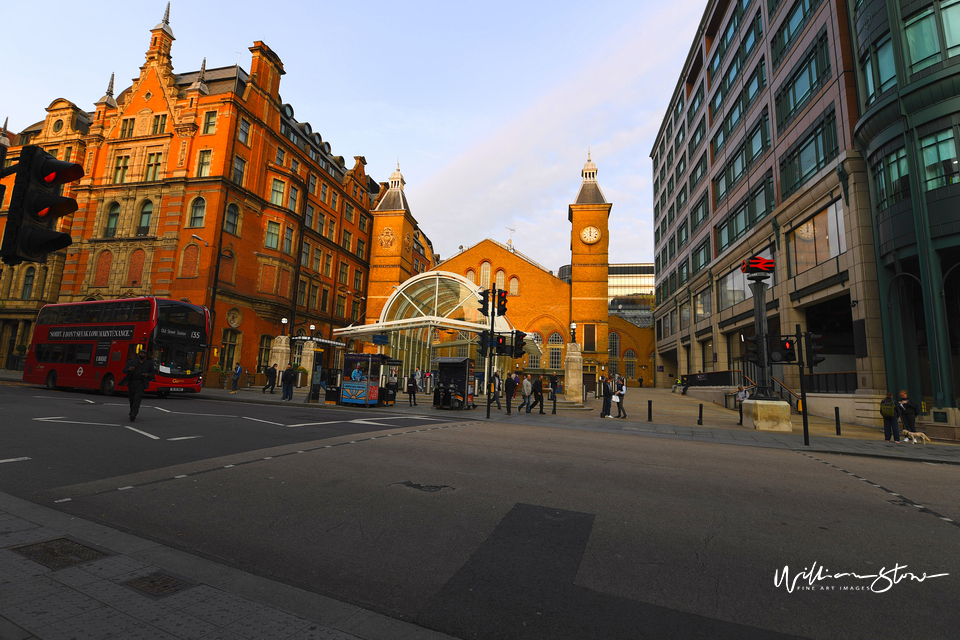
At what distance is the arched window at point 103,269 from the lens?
32125mm

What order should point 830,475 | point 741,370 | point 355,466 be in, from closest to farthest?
1. point 355,466
2. point 830,475
3. point 741,370

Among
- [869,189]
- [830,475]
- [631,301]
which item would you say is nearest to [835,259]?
[869,189]

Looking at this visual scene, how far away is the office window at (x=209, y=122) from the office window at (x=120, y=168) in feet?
22.3

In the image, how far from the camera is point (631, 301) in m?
86.1

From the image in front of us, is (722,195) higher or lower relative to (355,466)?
higher

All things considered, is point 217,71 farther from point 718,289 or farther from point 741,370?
point 741,370

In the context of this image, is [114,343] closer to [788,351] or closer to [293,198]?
[293,198]

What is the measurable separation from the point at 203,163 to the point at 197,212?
3.65m

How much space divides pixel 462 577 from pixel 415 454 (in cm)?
506

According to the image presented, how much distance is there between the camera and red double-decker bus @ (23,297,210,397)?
19234 millimetres

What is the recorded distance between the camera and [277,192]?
120ft

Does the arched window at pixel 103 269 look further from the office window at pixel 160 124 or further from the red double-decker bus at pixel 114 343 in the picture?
the red double-decker bus at pixel 114 343

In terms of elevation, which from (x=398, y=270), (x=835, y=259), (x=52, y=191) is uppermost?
(x=398, y=270)

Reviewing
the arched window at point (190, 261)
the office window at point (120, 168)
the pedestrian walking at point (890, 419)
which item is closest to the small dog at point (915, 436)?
the pedestrian walking at point (890, 419)
